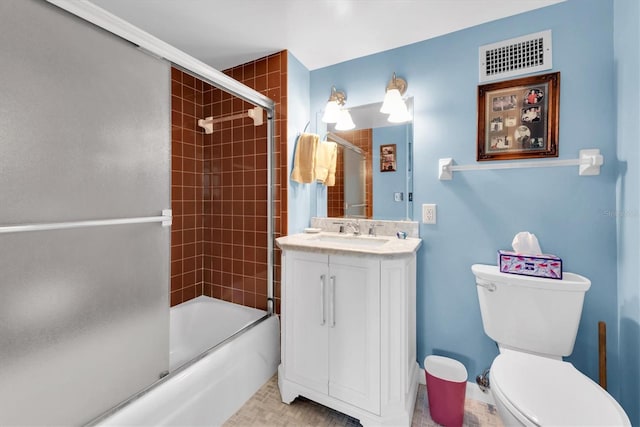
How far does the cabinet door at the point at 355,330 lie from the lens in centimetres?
134

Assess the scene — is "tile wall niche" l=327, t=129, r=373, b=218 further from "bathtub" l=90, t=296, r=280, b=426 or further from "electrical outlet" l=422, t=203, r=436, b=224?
"bathtub" l=90, t=296, r=280, b=426

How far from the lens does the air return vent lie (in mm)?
1431

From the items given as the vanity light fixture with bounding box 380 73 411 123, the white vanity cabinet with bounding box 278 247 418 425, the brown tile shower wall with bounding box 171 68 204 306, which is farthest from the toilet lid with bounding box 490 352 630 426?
the brown tile shower wall with bounding box 171 68 204 306

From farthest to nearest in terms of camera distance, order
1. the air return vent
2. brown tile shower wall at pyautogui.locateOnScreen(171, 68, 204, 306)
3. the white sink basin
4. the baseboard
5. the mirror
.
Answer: brown tile shower wall at pyautogui.locateOnScreen(171, 68, 204, 306) → the mirror → the white sink basin → the baseboard → the air return vent

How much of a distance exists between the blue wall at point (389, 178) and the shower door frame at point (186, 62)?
75 centimetres

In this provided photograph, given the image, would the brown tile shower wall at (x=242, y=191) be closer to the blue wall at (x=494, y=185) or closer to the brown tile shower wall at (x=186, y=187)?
the brown tile shower wall at (x=186, y=187)

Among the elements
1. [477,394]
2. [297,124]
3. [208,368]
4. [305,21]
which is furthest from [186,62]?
[477,394]

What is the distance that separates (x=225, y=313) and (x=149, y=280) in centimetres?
118

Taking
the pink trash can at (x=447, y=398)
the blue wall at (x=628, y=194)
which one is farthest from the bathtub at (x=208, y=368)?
the blue wall at (x=628, y=194)

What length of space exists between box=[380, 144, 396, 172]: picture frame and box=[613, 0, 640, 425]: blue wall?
1061 millimetres

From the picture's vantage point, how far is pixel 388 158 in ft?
6.03

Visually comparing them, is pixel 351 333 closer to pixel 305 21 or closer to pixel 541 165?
pixel 541 165

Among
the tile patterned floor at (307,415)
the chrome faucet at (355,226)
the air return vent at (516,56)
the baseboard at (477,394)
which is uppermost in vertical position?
the air return vent at (516,56)

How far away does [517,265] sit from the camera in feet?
4.35
